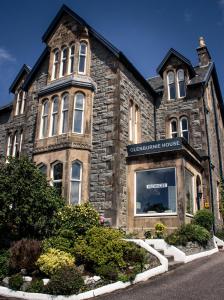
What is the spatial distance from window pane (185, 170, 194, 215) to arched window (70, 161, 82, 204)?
5588 millimetres

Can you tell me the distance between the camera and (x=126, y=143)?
17.6m

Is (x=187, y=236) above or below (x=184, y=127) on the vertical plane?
below

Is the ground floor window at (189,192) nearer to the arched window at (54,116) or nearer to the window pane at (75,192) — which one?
the window pane at (75,192)

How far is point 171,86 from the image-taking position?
23359 millimetres

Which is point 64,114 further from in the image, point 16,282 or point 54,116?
point 16,282

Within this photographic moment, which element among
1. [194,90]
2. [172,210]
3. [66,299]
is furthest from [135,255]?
[194,90]

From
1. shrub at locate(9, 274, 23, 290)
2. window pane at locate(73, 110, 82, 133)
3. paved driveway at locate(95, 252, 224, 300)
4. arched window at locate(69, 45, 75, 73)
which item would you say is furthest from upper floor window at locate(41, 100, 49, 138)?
paved driveway at locate(95, 252, 224, 300)

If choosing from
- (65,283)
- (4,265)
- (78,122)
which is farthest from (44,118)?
(65,283)

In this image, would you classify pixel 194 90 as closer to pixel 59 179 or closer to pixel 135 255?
pixel 59 179

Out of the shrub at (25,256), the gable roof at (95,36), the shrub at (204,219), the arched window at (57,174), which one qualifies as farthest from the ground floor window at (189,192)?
the shrub at (25,256)

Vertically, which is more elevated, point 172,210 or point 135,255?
point 172,210

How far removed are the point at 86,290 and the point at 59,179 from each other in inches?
331

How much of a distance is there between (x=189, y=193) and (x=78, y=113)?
7633 mm

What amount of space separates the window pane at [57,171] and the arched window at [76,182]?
26.6 inches
